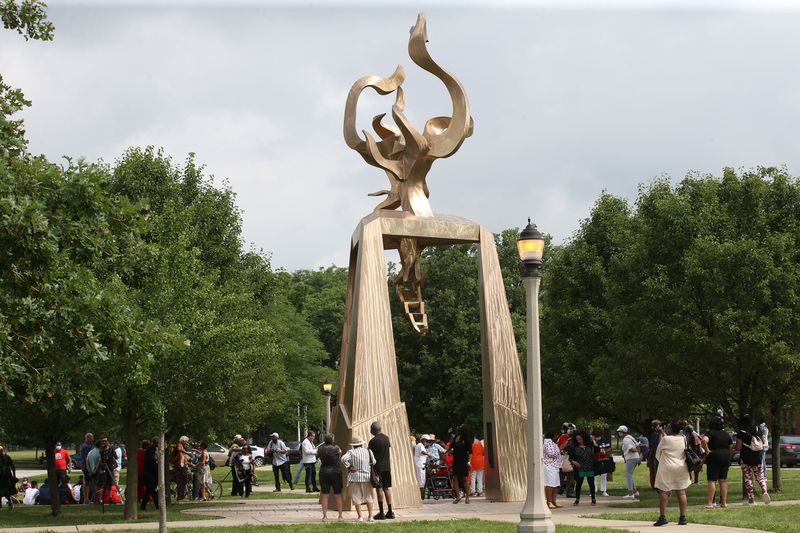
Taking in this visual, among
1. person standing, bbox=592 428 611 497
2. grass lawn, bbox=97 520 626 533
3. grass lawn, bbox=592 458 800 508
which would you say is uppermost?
person standing, bbox=592 428 611 497

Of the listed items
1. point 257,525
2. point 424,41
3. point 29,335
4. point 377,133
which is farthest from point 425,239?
point 29,335

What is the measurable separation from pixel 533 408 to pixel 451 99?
11.9 meters

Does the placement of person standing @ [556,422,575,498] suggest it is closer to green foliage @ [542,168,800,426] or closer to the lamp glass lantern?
green foliage @ [542,168,800,426]

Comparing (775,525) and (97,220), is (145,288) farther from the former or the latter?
(775,525)

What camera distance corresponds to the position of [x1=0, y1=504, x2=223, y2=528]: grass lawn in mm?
21344

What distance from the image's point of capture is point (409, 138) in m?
23.9

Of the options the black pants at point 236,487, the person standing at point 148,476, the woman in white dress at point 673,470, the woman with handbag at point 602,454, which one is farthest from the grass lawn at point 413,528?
the black pants at point 236,487

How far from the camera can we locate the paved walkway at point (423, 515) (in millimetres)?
17938

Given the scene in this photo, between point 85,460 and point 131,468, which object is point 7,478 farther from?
point 131,468

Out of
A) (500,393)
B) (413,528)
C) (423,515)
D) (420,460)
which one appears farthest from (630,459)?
(413,528)

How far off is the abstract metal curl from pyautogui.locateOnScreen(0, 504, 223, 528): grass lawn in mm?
7003

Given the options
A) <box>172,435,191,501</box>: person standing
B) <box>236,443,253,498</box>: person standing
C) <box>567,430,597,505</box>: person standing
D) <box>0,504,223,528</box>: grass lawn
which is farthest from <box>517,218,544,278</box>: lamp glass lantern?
<box>236,443,253,498</box>: person standing

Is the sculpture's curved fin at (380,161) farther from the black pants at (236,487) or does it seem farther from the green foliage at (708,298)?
the black pants at (236,487)

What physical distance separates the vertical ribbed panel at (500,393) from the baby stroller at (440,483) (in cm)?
296
